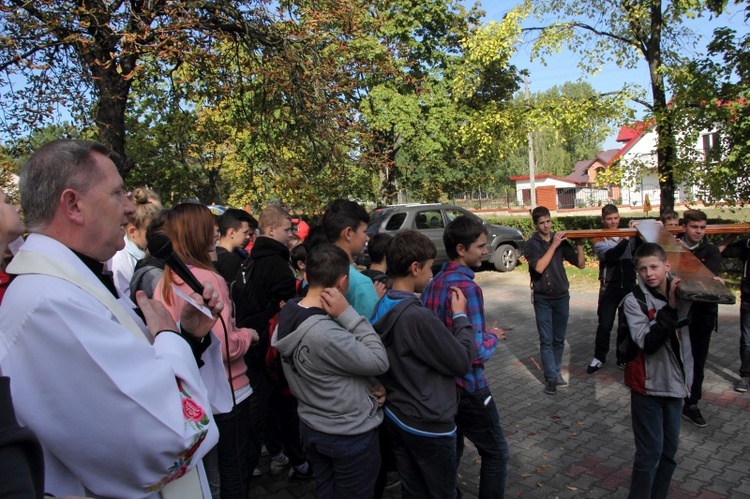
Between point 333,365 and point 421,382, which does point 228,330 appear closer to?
point 333,365

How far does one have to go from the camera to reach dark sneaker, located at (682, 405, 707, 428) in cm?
465

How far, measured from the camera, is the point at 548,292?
567 centimetres

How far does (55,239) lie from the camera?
140 centimetres

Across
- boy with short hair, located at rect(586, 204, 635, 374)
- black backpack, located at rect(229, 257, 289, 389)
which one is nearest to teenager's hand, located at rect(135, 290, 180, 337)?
black backpack, located at rect(229, 257, 289, 389)

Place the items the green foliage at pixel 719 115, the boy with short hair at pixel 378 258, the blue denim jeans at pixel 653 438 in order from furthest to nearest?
the green foliage at pixel 719 115
the boy with short hair at pixel 378 258
the blue denim jeans at pixel 653 438

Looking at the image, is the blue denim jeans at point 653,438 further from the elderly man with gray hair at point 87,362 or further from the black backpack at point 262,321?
the elderly man with gray hair at point 87,362

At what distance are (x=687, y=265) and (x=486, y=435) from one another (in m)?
1.65

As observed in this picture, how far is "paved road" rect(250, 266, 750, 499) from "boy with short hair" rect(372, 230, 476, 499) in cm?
120

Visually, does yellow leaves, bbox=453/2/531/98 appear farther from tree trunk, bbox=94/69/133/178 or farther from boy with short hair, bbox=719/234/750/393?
tree trunk, bbox=94/69/133/178

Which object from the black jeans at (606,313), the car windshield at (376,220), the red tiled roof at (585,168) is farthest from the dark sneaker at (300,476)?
the red tiled roof at (585,168)

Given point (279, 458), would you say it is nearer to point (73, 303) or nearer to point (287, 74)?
point (73, 303)

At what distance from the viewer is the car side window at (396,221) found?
13696 millimetres

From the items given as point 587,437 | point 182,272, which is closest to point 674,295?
point 587,437

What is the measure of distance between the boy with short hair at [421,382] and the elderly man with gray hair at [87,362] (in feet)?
4.66
